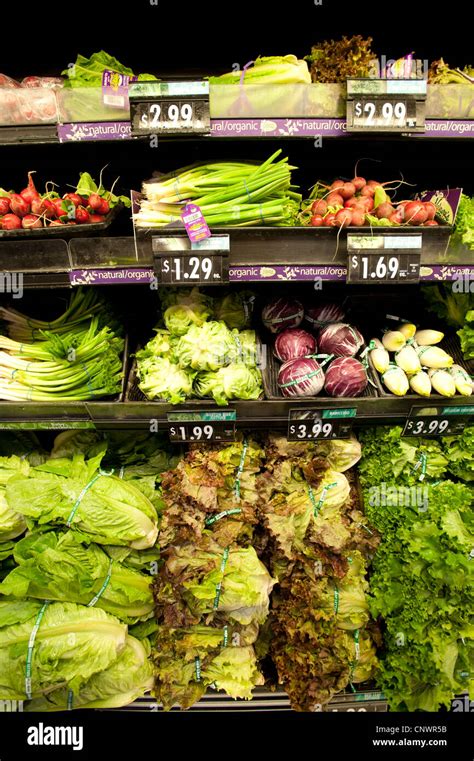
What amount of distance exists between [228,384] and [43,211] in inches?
40.2

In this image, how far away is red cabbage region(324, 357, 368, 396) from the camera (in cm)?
196

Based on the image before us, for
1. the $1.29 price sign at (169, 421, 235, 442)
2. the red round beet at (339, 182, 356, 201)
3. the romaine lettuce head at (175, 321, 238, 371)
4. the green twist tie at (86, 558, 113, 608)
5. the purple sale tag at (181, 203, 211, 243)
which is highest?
the red round beet at (339, 182, 356, 201)

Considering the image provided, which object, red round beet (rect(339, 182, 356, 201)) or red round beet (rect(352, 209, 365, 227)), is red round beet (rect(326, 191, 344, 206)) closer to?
red round beet (rect(339, 182, 356, 201))

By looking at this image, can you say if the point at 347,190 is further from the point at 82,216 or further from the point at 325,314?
the point at 82,216

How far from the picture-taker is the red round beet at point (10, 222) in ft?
6.17

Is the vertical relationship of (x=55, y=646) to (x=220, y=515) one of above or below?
below

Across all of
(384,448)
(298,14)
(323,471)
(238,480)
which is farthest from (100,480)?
(298,14)

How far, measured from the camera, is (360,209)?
186 cm

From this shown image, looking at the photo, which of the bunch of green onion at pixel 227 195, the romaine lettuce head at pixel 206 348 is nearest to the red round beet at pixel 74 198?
the bunch of green onion at pixel 227 195

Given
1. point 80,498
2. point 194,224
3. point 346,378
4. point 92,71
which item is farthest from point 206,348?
point 92,71

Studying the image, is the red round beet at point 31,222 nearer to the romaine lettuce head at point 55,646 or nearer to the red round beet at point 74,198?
the red round beet at point 74,198

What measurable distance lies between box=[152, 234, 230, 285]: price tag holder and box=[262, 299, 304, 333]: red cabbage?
520 millimetres

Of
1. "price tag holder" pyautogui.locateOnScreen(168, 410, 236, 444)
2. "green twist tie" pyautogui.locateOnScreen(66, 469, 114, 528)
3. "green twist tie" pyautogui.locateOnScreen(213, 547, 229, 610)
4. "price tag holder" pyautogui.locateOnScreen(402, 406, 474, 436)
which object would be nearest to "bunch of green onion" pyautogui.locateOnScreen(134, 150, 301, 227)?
"price tag holder" pyautogui.locateOnScreen(168, 410, 236, 444)
